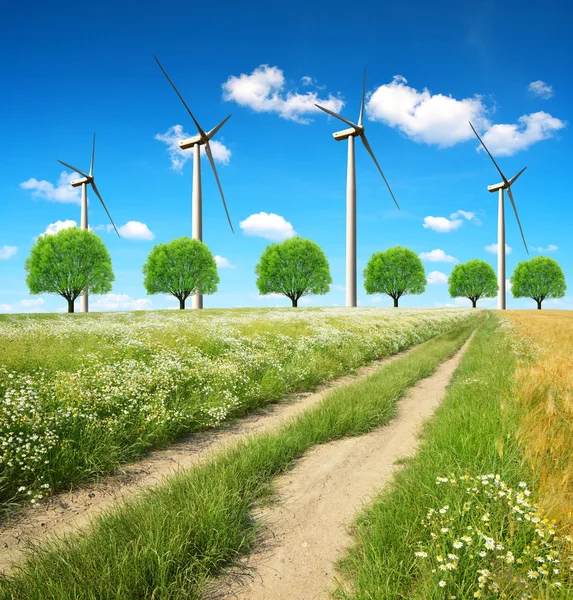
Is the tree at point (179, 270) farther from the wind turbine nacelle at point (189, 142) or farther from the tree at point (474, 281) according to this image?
the tree at point (474, 281)

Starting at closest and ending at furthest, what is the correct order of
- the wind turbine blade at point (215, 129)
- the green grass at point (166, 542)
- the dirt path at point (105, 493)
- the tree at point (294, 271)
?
the green grass at point (166, 542), the dirt path at point (105, 493), the wind turbine blade at point (215, 129), the tree at point (294, 271)

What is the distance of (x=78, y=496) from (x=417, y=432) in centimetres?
Answer: 609

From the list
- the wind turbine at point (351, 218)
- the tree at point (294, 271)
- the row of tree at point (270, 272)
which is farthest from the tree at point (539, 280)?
the wind turbine at point (351, 218)

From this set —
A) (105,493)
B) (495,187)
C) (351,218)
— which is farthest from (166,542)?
(495,187)

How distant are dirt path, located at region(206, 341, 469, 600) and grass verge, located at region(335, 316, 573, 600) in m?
0.30

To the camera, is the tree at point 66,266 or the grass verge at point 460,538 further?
the tree at point 66,266

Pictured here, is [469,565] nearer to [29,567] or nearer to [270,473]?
[270,473]

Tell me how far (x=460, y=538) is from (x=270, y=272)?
72.1 meters

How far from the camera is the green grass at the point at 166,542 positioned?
10.9 ft

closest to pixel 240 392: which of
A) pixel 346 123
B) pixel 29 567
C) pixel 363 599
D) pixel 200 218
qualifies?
pixel 29 567

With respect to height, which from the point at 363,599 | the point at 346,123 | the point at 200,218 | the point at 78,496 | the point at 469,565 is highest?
the point at 346,123

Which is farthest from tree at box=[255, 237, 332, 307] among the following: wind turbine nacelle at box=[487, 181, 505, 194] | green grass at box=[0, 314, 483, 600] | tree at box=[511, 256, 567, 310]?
tree at box=[511, 256, 567, 310]

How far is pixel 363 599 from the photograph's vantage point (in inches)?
122

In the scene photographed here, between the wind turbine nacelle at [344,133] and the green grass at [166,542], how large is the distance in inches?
2493
